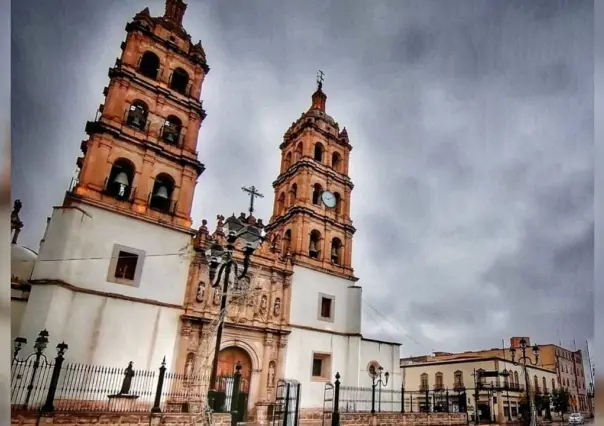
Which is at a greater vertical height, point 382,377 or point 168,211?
point 168,211

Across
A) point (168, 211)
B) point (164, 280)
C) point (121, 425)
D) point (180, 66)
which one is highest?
point (180, 66)

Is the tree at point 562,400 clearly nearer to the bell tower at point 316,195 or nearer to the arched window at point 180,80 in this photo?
the bell tower at point 316,195

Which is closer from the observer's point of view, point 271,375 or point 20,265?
point 20,265

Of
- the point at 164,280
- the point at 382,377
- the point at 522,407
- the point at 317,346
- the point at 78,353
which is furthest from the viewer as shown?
the point at 522,407

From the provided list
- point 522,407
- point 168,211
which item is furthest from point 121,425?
point 522,407

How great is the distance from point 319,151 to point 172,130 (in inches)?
243

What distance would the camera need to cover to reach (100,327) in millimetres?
8680

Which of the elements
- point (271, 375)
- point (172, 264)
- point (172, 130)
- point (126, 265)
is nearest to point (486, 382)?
point (271, 375)

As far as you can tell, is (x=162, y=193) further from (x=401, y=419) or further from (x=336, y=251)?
(x=401, y=419)

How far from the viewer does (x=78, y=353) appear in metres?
8.21

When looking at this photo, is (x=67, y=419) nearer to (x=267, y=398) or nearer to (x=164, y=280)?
(x=164, y=280)

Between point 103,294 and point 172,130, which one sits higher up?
point 172,130

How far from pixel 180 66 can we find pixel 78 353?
31.0 feet

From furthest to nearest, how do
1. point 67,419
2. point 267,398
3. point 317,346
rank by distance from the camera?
point 317,346
point 267,398
point 67,419
